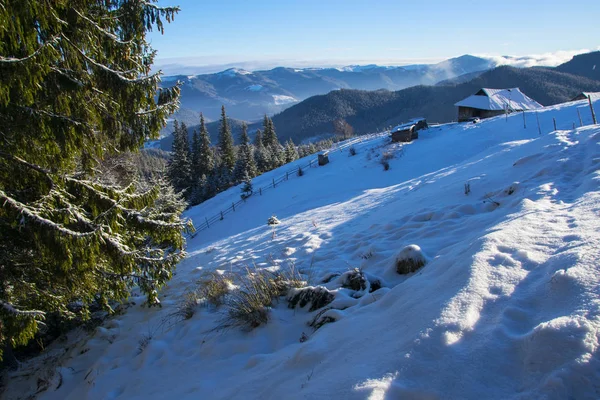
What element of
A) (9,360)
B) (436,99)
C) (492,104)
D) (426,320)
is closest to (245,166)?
(492,104)

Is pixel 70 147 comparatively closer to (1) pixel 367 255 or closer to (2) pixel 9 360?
(1) pixel 367 255

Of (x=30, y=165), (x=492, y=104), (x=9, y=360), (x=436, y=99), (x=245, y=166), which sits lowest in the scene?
(x=9, y=360)

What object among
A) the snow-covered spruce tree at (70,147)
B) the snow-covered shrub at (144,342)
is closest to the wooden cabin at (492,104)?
the snow-covered spruce tree at (70,147)

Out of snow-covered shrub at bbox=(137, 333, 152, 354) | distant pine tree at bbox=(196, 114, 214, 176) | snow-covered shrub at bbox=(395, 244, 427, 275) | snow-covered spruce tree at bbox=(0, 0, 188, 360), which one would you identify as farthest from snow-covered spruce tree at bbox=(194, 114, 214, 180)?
snow-covered shrub at bbox=(395, 244, 427, 275)

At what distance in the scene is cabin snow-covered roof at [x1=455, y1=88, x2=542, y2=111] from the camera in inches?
1475

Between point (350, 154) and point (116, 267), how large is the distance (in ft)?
91.3

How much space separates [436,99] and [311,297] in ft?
624

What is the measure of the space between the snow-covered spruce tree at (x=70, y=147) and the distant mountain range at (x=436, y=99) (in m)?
141

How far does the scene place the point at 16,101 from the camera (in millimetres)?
3936

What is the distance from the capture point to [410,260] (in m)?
4.38

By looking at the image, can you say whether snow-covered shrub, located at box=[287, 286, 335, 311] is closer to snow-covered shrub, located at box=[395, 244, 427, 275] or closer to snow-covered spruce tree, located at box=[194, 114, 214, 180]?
snow-covered shrub, located at box=[395, 244, 427, 275]

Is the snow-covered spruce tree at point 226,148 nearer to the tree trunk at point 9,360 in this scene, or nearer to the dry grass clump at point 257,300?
the tree trunk at point 9,360

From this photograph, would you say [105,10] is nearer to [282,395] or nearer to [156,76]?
[156,76]

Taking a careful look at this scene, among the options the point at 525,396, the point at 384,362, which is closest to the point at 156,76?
the point at 384,362
